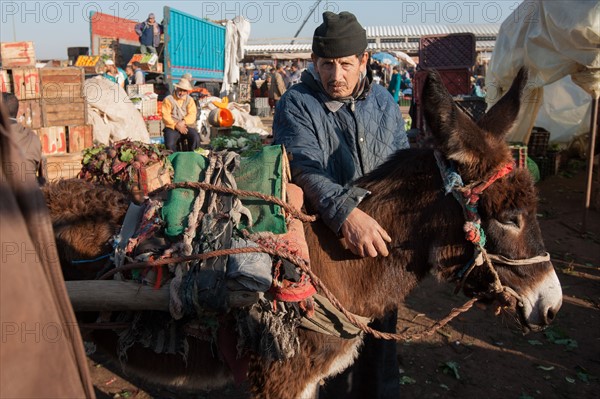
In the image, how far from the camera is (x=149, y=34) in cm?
1652

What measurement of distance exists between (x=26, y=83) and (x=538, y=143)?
958cm

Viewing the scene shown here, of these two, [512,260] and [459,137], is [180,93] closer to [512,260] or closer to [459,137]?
[459,137]

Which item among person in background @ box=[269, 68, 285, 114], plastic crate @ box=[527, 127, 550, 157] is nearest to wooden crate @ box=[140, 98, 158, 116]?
person in background @ box=[269, 68, 285, 114]

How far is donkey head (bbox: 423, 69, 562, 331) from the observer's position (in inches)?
79.6

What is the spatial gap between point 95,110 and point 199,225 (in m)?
8.42

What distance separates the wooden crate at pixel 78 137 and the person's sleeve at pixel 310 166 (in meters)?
5.43

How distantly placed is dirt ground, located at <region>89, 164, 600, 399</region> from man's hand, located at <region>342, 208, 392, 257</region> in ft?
6.19

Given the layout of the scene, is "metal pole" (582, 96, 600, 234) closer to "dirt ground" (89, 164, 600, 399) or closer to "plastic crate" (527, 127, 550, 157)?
"dirt ground" (89, 164, 600, 399)

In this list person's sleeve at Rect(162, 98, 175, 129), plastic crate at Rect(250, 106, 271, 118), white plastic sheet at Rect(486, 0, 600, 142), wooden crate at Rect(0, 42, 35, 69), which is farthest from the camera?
plastic crate at Rect(250, 106, 271, 118)

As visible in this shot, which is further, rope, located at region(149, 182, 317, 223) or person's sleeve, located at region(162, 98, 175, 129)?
person's sleeve, located at region(162, 98, 175, 129)

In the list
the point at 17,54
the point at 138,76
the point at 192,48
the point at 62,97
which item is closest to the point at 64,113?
the point at 62,97

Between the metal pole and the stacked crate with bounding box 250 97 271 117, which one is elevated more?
the stacked crate with bounding box 250 97 271 117

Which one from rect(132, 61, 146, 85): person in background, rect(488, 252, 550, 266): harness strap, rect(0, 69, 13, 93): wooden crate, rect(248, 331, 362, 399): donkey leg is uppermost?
rect(132, 61, 146, 85): person in background

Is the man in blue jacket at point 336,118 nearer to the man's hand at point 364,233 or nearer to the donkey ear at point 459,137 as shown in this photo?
the man's hand at point 364,233
